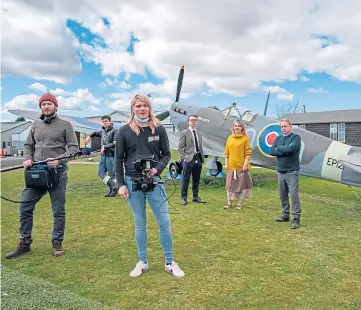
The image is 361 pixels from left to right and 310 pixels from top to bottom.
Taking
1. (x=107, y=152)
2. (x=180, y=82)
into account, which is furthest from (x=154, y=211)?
(x=180, y=82)

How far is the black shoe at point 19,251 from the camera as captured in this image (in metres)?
4.11

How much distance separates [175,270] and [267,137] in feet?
20.0

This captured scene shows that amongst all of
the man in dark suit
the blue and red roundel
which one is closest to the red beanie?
the man in dark suit

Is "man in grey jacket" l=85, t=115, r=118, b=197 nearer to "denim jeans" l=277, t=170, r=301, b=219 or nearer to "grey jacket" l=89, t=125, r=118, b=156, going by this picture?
"grey jacket" l=89, t=125, r=118, b=156

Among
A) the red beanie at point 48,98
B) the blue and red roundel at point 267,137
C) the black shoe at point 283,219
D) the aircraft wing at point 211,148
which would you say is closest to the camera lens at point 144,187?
the red beanie at point 48,98

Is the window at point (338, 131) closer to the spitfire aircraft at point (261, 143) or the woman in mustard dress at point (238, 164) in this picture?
the spitfire aircraft at point (261, 143)

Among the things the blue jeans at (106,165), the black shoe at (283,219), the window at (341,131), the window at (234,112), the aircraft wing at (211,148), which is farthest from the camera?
the window at (341,131)

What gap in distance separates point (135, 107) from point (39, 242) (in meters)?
2.43

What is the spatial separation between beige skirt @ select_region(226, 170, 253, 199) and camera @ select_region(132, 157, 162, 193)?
3525mm

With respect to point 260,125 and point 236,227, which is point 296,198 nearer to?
point 236,227

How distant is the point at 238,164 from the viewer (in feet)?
22.2

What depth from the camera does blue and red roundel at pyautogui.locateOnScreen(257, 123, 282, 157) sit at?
8.98 metres

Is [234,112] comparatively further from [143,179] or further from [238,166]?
[143,179]

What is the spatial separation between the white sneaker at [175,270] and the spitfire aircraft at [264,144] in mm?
4254
